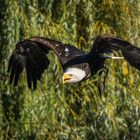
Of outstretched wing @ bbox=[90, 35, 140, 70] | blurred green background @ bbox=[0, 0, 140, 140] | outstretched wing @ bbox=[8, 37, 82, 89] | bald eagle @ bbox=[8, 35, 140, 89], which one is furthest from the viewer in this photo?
blurred green background @ bbox=[0, 0, 140, 140]

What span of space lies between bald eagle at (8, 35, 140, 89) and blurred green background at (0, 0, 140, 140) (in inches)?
9.0

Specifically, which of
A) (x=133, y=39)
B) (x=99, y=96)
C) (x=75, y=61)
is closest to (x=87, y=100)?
(x=99, y=96)

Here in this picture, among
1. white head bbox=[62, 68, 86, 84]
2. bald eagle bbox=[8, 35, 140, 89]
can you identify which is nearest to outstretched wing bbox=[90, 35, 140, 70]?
bald eagle bbox=[8, 35, 140, 89]

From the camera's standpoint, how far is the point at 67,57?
7086mm

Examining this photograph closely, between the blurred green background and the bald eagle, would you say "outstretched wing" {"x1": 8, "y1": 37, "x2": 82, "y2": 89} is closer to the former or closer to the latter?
the bald eagle

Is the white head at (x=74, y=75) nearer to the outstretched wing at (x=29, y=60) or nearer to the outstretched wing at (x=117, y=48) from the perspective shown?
the outstretched wing at (x=117, y=48)

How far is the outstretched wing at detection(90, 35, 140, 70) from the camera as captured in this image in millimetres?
6457

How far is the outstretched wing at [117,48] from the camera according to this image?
6457mm

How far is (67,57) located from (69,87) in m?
1.23

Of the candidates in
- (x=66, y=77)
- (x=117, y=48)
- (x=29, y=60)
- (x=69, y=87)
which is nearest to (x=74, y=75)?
(x=66, y=77)

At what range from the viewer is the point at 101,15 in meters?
8.53

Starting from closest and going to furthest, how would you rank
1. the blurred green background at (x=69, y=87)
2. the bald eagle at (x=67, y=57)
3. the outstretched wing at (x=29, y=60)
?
the bald eagle at (x=67, y=57), the outstretched wing at (x=29, y=60), the blurred green background at (x=69, y=87)

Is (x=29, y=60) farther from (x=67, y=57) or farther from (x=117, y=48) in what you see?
(x=117, y=48)

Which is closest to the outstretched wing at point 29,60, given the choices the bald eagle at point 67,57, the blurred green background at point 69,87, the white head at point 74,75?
the bald eagle at point 67,57
